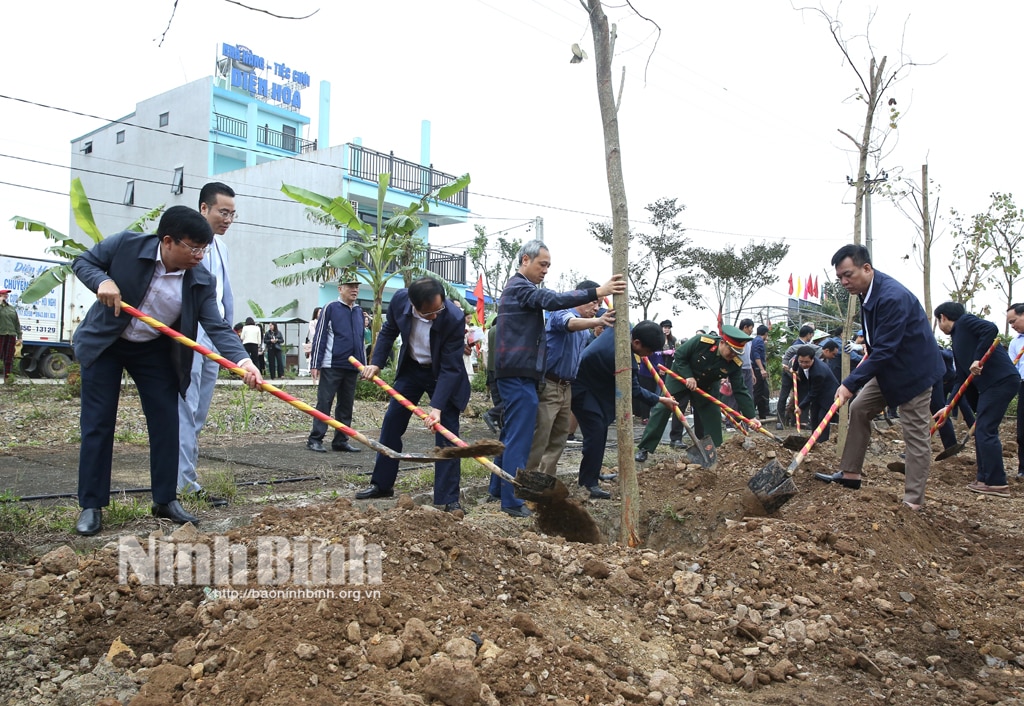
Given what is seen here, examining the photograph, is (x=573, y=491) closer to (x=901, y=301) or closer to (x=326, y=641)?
(x=901, y=301)

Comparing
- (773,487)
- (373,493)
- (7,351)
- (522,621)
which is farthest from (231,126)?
(522,621)

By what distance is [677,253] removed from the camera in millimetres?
26344

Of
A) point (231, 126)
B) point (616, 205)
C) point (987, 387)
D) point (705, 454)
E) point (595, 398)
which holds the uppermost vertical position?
point (231, 126)

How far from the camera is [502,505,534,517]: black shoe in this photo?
4.93 metres

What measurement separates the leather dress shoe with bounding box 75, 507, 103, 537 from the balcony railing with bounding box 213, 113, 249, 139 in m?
28.7

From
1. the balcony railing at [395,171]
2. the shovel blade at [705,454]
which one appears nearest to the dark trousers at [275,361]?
the balcony railing at [395,171]

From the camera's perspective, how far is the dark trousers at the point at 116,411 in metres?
3.82

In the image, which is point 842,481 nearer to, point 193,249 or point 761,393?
point 193,249

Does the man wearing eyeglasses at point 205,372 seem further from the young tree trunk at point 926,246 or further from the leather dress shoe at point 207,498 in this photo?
the young tree trunk at point 926,246

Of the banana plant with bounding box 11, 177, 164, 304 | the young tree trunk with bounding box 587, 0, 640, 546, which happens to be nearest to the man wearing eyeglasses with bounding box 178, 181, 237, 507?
the young tree trunk with bounding box 587, 0, 640, 546

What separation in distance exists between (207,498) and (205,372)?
785mm

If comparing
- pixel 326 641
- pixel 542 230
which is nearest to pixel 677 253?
pixel 542 230

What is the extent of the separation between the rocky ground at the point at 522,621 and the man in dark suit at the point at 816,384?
5158 millimetres

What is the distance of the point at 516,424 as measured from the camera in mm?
4949
